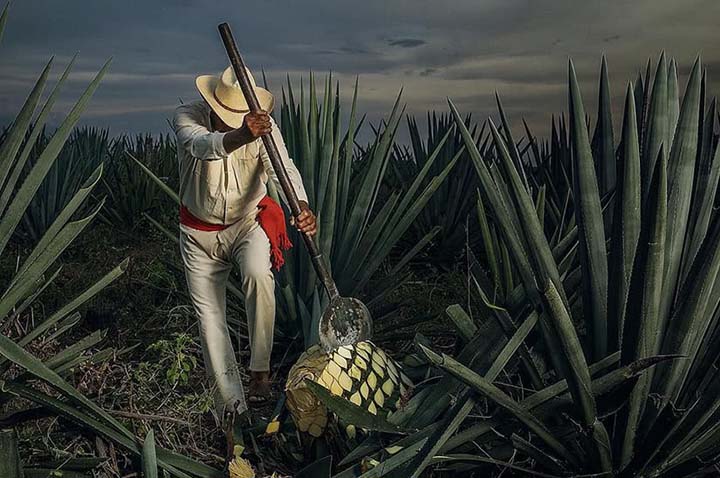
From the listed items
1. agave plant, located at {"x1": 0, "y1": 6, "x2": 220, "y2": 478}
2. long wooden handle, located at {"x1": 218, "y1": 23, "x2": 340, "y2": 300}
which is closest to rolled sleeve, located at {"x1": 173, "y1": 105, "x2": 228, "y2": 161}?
long wooden handle, located at {"x1": 218, "y1": 23, "x2": 340, "y2": 300}

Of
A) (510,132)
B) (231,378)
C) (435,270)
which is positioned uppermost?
(510,132)

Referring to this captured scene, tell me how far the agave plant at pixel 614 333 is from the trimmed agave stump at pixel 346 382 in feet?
1.21

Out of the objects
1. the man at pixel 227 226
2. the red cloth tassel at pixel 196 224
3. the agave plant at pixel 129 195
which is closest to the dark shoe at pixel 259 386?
the man at pixel 227 226

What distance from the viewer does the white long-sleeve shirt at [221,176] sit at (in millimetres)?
3391

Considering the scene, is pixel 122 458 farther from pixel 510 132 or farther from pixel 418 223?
pixel 418 223

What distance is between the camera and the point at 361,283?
4234 millimetres

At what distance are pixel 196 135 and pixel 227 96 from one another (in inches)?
7.5

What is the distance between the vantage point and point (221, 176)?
3406mm

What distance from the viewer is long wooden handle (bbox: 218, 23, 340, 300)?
121 inches

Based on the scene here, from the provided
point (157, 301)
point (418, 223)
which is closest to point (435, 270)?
point (418, 223)

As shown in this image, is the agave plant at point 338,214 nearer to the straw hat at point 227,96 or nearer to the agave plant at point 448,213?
the straw hat at point 227,96

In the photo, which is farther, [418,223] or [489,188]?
[418,223]

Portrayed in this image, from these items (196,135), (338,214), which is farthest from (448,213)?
(196,135)

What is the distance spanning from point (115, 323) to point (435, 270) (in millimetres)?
2453
